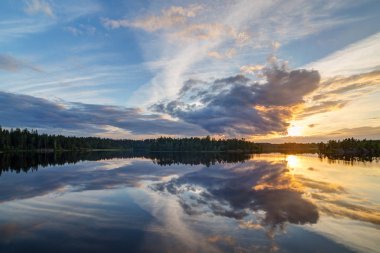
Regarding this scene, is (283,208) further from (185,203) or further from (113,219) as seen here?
(113,219)

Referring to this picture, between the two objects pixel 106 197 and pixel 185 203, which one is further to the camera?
pixel 106 197

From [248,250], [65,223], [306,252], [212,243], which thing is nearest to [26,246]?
[65,223]

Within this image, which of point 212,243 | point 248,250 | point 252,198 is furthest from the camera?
point 252,198

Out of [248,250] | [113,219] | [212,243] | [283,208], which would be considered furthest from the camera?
[283,208]

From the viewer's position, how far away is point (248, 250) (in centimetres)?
1508

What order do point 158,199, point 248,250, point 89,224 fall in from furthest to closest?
1. point 158,199
2. point 89,224
3. point 248,250

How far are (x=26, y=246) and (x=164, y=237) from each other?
7217mm

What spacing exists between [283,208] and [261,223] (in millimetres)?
6449

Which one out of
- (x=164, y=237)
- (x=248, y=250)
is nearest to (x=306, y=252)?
(x=248, y=250)

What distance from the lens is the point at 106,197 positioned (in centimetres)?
3022

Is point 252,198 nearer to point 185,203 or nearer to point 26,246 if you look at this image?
point 185,203

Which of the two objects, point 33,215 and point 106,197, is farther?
point 106,197

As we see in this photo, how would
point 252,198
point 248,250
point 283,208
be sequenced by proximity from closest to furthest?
point 248,250 → point 283,208 → point 252,198

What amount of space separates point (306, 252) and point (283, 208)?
1142cm
